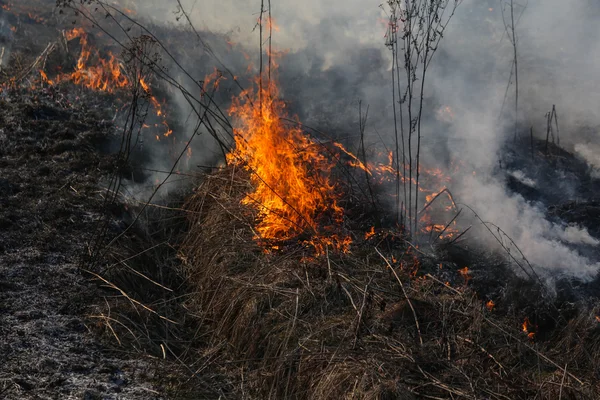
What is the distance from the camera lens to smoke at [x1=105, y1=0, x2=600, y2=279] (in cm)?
524

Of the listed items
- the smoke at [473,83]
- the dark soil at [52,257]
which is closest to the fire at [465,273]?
the smoke at [473,83]

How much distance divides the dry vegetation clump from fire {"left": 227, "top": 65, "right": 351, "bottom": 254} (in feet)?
0.59

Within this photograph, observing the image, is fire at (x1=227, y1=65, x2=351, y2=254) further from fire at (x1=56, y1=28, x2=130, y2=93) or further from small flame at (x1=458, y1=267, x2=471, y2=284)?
fire at (x1=56, y1=28, x2=130, y2=93)

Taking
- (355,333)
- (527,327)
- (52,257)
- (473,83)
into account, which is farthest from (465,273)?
(473,83)

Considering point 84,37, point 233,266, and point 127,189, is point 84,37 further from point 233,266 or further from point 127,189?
point 233,266

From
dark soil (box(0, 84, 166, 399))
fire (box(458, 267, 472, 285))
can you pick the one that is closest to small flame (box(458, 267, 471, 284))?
fire (box(458, 267, 472, 285))

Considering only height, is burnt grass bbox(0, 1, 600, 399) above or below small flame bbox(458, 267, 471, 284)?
below

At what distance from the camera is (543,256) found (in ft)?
15.1

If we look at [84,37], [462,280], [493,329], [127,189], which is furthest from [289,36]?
[493,329]

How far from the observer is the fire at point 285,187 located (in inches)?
173

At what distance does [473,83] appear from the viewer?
286 inches

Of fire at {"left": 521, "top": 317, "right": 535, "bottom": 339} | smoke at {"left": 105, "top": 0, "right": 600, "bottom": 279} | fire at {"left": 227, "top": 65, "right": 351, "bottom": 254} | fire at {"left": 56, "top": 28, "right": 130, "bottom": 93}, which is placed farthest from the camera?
fire at {"left": 56, "top": 28, "right": 130, "bottom": 93}

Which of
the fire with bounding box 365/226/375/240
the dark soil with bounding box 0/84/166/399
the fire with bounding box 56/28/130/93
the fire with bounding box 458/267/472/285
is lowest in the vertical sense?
the dark soil with bounding box 0/84/166/399

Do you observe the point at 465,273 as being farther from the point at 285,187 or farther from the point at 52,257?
the point at 52,257
